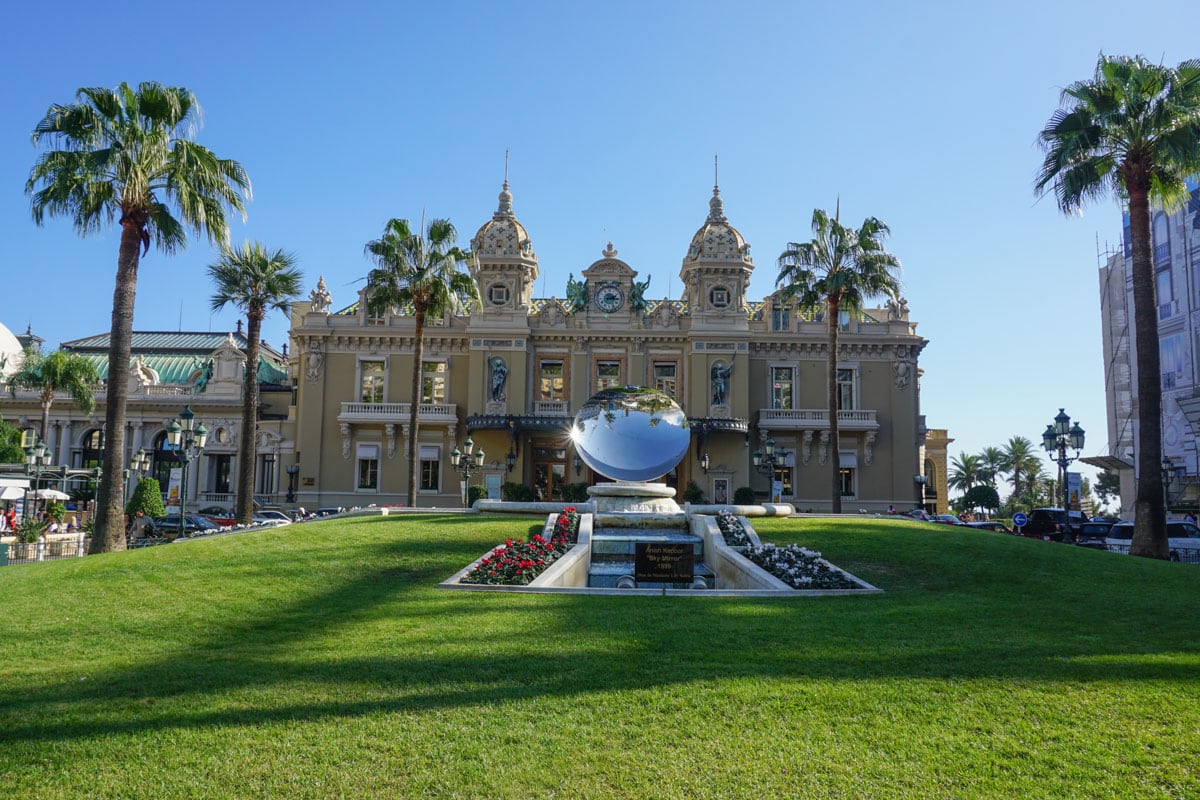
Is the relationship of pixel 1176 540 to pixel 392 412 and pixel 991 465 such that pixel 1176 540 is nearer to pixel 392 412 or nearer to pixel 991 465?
pixel 392 412

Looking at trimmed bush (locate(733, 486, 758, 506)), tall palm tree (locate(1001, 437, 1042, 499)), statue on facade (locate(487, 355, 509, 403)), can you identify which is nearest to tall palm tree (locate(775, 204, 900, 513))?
trimmed bush (locate(733, 486, 758, 506))

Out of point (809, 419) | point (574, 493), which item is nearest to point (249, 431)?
point (574, 493)

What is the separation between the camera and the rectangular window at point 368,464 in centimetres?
4375

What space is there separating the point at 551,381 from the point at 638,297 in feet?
20.7

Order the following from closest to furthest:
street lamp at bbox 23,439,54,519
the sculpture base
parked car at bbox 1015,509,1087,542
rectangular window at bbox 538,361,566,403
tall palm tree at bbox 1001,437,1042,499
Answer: the sculpture base, street lamp at bbox 23,439,54,519, parked car at bbox 1015,509,1087,542, rectangular window at bbox 538,361,566,403, tall palm tree at bbox 1001,437,1042,499

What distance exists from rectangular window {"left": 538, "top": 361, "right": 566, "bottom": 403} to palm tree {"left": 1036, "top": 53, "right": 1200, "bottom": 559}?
86.4 feet

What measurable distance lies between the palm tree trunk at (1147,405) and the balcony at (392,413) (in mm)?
30622

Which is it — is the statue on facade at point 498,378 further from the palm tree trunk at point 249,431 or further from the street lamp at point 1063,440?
the street lamp at point 1063,440

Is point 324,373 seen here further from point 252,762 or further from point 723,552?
point 252,762

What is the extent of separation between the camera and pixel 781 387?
44.9 meters

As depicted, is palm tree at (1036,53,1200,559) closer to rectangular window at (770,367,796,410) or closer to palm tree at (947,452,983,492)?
rectangular window at (770,367,796,410)

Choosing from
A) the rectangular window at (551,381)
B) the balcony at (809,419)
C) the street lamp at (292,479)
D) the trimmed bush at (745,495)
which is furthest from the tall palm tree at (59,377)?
the balcony at (809,419)

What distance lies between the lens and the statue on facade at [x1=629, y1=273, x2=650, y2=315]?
44.3m

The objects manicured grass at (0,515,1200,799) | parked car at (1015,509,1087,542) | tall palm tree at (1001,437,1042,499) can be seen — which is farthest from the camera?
tall palm tree at (1001,437,1042,499)
